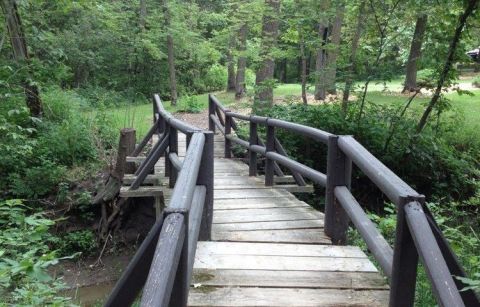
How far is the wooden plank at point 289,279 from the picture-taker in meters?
3.48

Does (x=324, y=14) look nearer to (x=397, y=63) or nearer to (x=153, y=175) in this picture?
(x=397, y=63)

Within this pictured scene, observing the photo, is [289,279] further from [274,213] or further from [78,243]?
[78,243]

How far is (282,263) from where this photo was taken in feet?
12.8

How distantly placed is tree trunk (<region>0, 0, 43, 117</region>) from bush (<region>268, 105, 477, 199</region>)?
5.78m

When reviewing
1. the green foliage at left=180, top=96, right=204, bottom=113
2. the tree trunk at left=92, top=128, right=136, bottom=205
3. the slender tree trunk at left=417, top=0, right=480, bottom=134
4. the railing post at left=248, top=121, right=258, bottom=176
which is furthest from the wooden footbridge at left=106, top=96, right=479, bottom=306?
the green foliage at left=180, top=96, right=204, bottom=113

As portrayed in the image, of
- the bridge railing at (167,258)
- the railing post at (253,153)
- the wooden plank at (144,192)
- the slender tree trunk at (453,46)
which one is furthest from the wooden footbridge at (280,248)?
the slender tree trunk at (453,46)

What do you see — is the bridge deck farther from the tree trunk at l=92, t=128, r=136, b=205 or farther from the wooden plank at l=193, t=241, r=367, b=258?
the tree trunk at l=92, t=128, r=136, b=205

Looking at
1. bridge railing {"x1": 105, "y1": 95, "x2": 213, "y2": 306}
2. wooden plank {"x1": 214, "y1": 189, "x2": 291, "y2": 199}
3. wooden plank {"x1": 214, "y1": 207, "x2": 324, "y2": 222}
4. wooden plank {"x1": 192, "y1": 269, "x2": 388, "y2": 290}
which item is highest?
bridge railing {"x1": 105, "y1": 95, "x2": 213, "y2": 306}

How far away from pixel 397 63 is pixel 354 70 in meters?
0.93

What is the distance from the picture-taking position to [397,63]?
1028 cm

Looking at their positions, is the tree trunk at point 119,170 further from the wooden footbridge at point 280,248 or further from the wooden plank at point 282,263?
the wooden plank at point 282,263

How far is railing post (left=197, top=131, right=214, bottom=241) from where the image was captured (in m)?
4.18

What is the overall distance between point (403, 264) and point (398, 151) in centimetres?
802

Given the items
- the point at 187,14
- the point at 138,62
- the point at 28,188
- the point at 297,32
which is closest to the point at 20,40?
the point at 28,188
